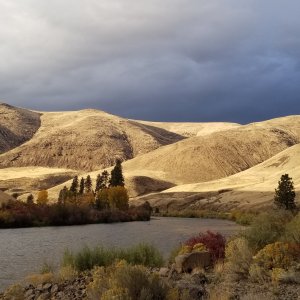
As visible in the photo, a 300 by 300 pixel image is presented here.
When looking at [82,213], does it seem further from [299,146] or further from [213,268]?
[299,146]

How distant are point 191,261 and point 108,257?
376cm

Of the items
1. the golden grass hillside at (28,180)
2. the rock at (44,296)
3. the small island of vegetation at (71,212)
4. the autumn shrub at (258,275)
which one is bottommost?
the autumn shrub at (258,275)

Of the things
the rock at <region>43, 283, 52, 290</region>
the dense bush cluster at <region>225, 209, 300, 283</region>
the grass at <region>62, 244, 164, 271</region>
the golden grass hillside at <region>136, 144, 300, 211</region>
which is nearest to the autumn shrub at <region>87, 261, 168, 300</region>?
the rock at <region>43, 283, 52, 290</region>

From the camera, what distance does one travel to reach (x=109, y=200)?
102250mm

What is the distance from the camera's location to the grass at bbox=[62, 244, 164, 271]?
71.6ft

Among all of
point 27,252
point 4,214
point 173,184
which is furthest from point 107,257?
point 173,184

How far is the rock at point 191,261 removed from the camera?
20.4 metres

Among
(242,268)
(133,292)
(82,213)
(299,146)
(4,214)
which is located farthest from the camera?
(299,146)

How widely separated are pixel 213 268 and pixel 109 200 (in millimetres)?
82160

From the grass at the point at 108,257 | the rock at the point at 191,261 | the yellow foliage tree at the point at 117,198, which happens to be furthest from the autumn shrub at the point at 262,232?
the yellow foliage tree at the point at 117,198

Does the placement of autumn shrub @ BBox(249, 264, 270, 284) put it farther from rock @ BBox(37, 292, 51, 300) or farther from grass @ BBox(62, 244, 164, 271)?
rock @ BBox(37, 292, 51, 300)

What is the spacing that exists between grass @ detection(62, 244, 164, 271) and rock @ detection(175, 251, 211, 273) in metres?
2.20

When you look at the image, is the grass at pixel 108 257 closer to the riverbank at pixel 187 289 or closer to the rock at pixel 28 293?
the riverbank at pixel 187 289

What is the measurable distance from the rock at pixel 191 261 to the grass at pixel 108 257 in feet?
7.22
